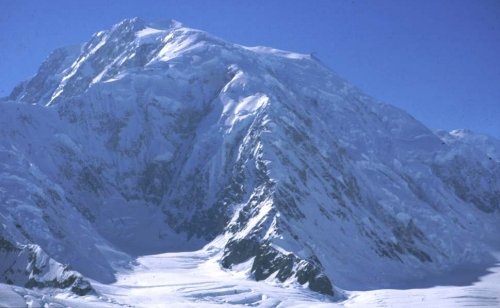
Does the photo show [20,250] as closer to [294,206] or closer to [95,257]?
[95,257]

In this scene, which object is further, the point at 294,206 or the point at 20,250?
the point at 294,206

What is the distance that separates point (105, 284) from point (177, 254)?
141 ft

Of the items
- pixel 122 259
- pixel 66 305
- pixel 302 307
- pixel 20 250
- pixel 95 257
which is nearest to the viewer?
pixel 66 305

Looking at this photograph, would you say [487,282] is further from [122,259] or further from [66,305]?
[66,305]

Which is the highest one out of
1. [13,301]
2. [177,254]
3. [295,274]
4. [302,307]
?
[177,254]

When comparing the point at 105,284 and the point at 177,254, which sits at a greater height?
the point at 177,254

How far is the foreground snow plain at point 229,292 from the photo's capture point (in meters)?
143

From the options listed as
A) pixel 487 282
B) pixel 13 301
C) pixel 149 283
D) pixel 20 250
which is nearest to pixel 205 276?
pixel 149 283

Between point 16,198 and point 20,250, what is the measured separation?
41043mm

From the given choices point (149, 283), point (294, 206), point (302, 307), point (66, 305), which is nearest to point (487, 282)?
point (294, 206)

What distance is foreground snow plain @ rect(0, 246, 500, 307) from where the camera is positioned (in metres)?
143

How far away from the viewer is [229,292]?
500 feet

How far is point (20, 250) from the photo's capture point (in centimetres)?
12462

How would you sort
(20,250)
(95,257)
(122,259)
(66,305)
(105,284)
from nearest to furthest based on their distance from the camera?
(66,305) < (20,250) < (105,284) < (95,257) < (122,259)
